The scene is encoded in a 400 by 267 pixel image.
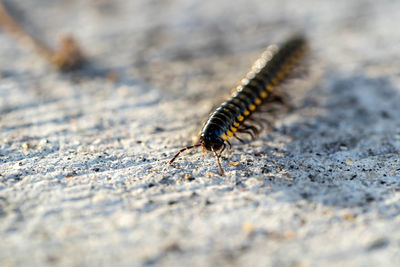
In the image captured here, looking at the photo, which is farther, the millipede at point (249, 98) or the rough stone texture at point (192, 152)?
the millipede at point (249, 98)

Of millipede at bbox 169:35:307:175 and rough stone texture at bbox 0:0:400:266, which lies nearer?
rough stone texture at bbox 0:0:400:266

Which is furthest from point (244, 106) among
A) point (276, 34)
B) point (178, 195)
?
point (276, 34)

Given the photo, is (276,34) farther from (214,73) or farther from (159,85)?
(159,85)

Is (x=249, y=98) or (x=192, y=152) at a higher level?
(x=249, y=98)

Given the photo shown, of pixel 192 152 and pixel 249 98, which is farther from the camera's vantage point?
pixel 249 98
